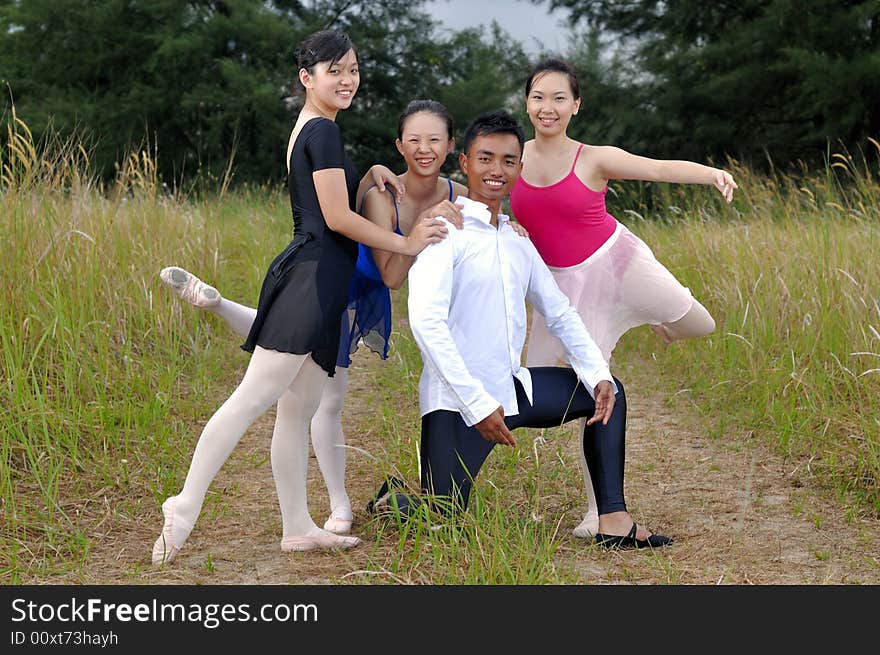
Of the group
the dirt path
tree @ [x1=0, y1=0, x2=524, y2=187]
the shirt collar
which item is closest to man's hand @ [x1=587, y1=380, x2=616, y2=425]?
the dirt path

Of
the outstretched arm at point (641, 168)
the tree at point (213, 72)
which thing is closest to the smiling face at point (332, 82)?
the outstretched arm at point (641, 168)

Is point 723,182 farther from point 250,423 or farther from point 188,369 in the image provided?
point 188,369

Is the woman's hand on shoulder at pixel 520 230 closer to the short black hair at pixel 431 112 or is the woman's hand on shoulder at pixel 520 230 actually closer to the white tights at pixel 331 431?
the short black hair at pixel 431 112

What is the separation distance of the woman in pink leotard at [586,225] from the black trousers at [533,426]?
0.71ft

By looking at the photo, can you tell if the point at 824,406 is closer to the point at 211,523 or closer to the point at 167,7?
the point at 211,523

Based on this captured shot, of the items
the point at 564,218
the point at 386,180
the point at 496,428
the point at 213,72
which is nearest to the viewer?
the point at 496,428

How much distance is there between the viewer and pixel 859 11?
12.6m

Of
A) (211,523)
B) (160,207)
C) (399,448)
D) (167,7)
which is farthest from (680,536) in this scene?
(167,7)

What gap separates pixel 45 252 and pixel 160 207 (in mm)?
2637

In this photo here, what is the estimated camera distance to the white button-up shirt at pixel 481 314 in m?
2.76

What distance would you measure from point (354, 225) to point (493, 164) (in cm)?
45

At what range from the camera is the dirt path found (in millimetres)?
2801

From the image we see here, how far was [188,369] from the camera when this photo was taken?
5.03 meters

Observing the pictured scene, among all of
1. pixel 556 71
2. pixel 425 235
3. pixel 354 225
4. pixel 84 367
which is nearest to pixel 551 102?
pixel 556 71
